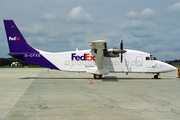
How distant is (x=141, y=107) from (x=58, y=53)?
650 inches

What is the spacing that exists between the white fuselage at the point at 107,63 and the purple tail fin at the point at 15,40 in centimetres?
213

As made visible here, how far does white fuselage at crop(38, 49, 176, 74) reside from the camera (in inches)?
891

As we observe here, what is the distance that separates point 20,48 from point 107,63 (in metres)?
11.1

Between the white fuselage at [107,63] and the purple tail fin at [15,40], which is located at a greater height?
the purple tail fin at [15,40]

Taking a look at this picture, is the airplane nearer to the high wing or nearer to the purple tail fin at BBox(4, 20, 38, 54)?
the purple tail fin at BBox(4, 20, 38, 54)

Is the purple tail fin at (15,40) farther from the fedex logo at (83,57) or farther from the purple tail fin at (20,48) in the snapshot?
the fedex logo at (83,57)


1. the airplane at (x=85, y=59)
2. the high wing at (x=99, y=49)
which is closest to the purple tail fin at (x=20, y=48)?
the airplane at (x=85, y=59)

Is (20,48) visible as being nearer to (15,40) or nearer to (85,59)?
(15,40)

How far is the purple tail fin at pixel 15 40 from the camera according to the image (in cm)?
2175

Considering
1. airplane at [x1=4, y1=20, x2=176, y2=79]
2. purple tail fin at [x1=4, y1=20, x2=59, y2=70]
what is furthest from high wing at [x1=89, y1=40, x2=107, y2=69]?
purple tail fin at [x1=4, y1=20, x2=59, y2=70]

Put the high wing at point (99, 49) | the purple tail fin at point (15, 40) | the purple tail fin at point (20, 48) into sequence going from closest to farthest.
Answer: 1. the high wing at point (99, 49)
2. the purple tail fin at point (15, 40)
3. the purple tail fin at point (20, 48)

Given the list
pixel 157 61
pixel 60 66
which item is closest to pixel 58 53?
pixel 60 66

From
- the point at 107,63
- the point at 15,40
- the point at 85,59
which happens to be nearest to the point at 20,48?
the point at 15,40

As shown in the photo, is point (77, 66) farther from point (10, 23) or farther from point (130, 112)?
point (130, 112)
